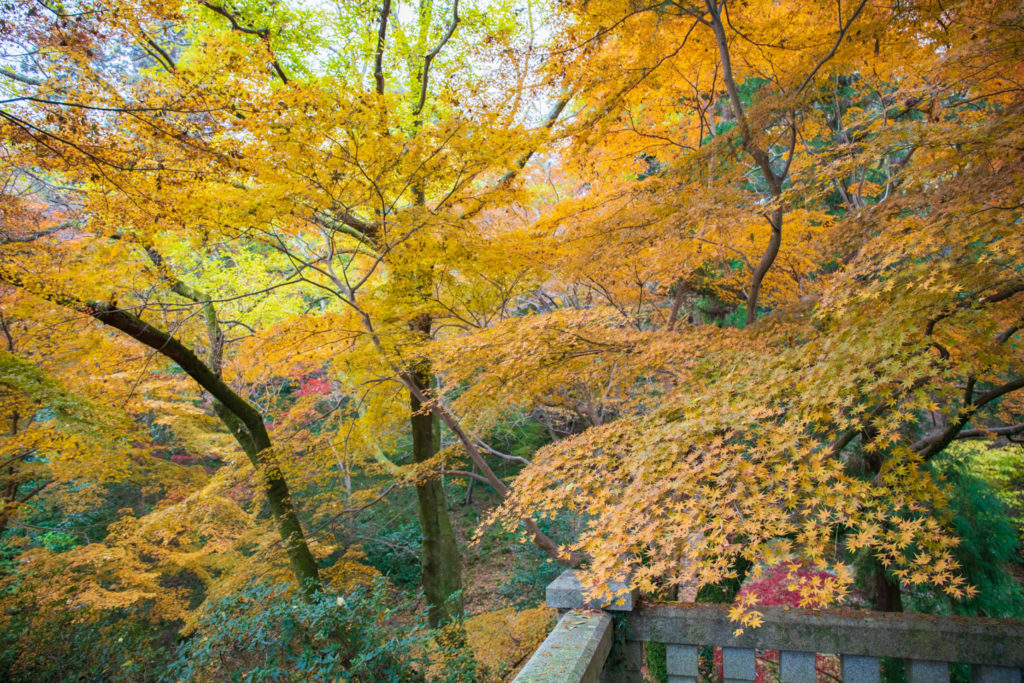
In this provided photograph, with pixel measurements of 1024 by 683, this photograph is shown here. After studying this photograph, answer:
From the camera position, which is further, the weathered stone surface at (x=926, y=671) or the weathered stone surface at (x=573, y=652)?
the weathered stone surface at (x=926, y=671)

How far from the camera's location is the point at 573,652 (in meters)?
1.90

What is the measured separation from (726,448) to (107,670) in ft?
16.2

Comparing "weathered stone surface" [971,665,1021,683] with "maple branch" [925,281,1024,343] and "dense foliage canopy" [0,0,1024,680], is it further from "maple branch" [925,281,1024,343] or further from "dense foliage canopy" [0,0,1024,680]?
"maple branch" [925,281,1024,343]

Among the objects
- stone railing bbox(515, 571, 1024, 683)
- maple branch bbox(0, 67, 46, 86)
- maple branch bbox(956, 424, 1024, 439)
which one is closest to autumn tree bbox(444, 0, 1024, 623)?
maple branch bbox(956, 424, 1024, 439)

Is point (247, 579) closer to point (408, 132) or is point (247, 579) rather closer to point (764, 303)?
point (408, 132)

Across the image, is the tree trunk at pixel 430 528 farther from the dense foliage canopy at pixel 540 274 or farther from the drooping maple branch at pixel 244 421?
the drooping maple branch at pixel 244 421

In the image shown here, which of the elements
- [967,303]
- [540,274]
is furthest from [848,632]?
[540,274]

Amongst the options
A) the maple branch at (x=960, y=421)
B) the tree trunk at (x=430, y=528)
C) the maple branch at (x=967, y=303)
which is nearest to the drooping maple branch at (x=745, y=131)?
the maple branch at (x=967, y=303)

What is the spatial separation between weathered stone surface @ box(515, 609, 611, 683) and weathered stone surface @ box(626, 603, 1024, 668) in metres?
0.21

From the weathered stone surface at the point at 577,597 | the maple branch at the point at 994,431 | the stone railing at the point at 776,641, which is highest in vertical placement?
the maple branch at the point at 994,431

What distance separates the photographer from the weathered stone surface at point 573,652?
1.73 m

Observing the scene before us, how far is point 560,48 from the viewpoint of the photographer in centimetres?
391

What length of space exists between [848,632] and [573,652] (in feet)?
3.79

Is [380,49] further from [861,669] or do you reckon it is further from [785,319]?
[861,669]
